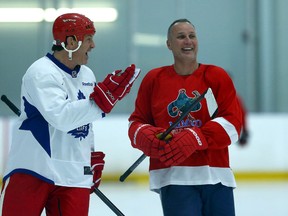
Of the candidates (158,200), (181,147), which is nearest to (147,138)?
(181,147)

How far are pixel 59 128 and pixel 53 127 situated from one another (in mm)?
76

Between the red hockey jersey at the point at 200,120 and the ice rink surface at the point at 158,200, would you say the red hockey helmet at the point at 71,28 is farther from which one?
the ice rink surface at the point at 158,200

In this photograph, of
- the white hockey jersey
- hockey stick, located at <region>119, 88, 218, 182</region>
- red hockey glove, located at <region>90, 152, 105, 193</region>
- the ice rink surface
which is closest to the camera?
the white hockey jersey

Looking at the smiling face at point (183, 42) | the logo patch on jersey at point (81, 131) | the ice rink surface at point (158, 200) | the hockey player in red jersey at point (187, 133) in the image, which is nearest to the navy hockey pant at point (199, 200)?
the hockey player in red jersey at point (187, 133)

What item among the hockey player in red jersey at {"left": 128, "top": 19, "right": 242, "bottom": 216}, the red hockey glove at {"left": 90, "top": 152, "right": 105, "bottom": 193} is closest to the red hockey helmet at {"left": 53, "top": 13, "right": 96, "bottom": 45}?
the hockey player in red jersey at {"left": 128, "top": 19, "right": 242, "bottom": 216}

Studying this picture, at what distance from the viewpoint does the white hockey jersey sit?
240cm

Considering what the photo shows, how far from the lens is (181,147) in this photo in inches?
97.8

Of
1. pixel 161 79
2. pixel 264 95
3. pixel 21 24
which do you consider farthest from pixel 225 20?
pixel 161 79

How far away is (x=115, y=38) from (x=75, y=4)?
0.52m

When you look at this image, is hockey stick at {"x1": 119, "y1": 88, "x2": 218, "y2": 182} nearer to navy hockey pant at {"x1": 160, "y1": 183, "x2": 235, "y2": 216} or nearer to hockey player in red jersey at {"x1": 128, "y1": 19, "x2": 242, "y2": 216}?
hockey player in red jersey at {"x1": 128, "y1": 19, "x2": 242, "y2": 216}

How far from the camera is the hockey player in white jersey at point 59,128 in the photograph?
242 cm

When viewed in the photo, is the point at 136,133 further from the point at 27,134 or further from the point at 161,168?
the point at 27,134

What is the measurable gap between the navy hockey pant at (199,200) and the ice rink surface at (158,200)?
1.44 meters

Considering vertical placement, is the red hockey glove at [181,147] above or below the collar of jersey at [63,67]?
below
